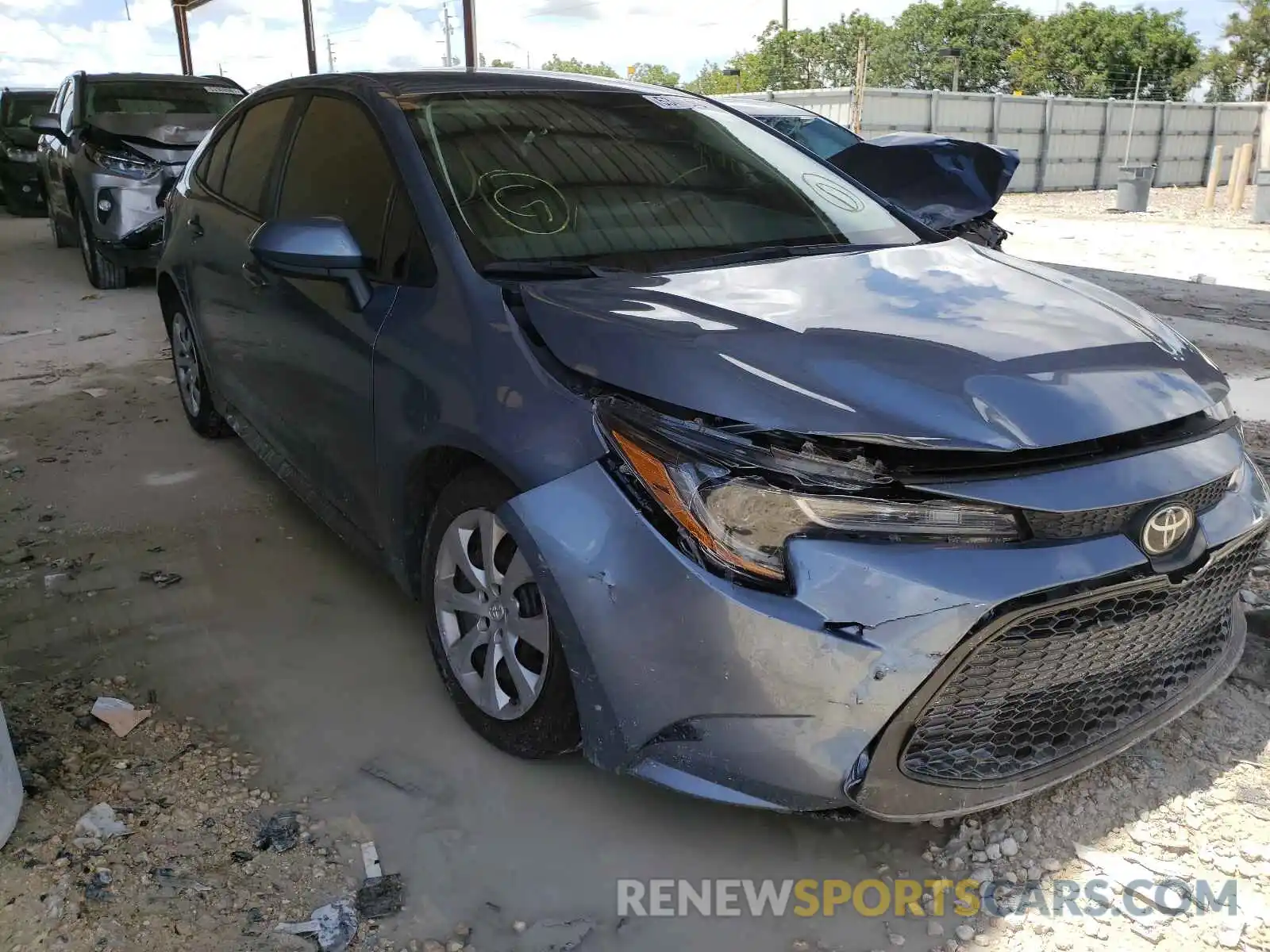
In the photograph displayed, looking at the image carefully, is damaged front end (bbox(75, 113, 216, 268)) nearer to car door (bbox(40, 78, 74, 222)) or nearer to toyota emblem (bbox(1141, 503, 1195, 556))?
car door (bbox(40, 78, 74, 222))

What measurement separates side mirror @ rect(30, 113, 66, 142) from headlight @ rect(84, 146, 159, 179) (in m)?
0.94

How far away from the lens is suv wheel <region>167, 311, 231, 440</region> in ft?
14.8

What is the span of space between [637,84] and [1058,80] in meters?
49.5

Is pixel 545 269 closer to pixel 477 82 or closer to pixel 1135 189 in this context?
pixel 477 82

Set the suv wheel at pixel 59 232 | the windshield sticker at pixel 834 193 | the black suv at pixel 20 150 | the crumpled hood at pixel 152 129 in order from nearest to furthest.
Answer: the windshield sticker at pixel 834 193
the crumpled hood at pixel 152 129
the suv wheel at pixel 59 232
the black suv at pixel 20 150

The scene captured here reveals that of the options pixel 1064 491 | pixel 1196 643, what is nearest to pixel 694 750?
pixel 1064 491

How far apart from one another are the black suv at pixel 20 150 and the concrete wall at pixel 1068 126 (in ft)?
39.9

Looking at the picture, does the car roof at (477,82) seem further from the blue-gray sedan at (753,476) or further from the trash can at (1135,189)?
the trash can at (1135,189)

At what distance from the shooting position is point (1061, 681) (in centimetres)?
195

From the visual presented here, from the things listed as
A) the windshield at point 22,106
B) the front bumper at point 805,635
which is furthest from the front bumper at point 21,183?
the front bumper at point 805,635

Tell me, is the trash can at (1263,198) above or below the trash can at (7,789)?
above

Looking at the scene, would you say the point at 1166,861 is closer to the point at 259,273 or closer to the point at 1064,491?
the point at 1064,491

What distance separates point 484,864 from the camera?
2139 mm

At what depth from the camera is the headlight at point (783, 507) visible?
5.89ft
